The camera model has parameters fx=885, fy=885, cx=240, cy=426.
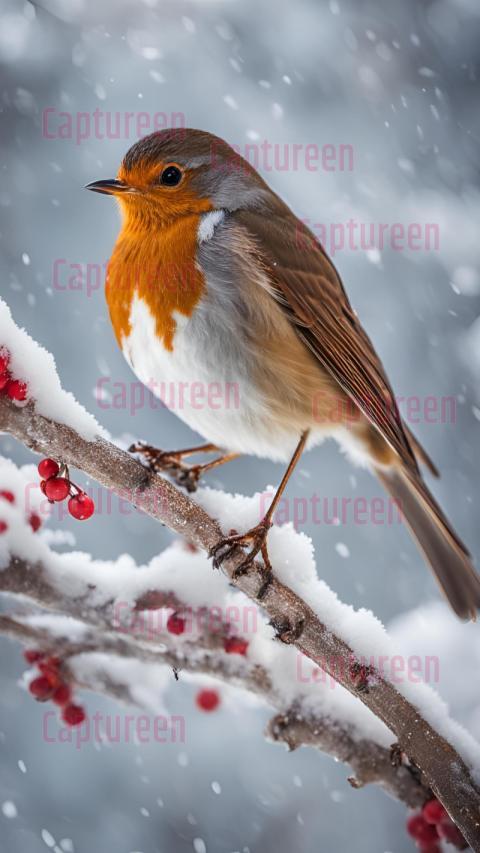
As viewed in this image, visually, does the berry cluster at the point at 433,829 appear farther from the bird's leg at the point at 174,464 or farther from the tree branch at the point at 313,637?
the bird's leg at the point at 174,464

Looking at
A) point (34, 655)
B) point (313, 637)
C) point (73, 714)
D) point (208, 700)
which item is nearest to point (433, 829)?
point (313, 637)

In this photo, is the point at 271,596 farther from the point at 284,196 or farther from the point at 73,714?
the point at 284,196

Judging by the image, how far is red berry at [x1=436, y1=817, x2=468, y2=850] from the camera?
7.20ft

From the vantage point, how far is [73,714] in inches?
98.3

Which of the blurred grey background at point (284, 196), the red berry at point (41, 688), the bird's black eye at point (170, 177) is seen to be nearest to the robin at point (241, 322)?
the bird's black eye at point (170, 177)

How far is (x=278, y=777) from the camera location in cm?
401

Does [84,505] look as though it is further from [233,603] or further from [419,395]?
[419,395]

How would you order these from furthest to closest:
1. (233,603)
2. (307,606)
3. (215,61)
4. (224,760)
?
(215,61)
(224,760)
(233,603)
(307,606)

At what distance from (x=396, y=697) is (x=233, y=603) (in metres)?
0.54

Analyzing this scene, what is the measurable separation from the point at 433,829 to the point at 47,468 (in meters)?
1.34

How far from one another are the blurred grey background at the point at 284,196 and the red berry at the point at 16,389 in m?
2.02

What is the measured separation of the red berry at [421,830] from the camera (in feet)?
7.38

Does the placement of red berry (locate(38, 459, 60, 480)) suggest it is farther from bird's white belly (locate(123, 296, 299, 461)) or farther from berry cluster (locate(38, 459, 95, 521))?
bird's white belly (locate(123, 296, 299, 461))

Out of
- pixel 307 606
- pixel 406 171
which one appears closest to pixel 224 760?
pixel 307 606
